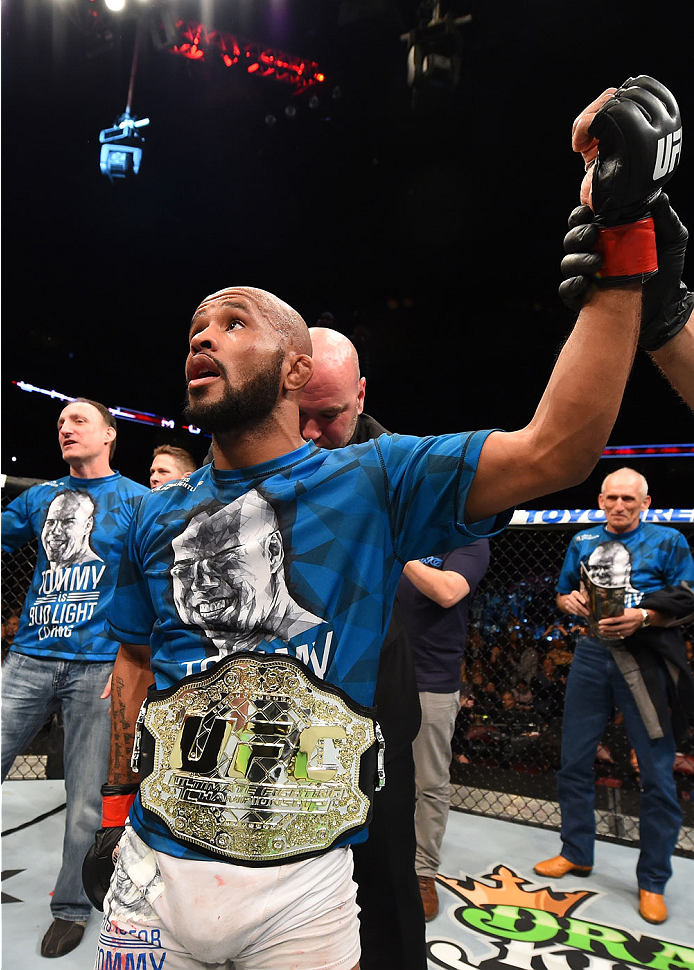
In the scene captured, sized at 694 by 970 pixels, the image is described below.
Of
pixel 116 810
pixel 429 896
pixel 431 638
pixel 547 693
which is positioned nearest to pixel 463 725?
pixel 547 693

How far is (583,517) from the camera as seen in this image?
3758mm

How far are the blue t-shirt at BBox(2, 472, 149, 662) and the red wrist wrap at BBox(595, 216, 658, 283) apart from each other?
2163mm

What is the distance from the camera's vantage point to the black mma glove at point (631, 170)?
889 millimetres

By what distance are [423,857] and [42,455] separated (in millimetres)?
11500

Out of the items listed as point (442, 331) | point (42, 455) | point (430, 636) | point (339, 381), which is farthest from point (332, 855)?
point (42, 455)

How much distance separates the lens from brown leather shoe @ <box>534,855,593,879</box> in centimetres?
315

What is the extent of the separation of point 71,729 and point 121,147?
6755mm

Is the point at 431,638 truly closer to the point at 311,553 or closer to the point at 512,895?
the point at 512,895

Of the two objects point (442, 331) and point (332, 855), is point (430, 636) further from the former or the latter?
point (442, 331)

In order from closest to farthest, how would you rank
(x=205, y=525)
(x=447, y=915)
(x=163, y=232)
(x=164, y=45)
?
1. (x=205, y=525)
2. (x=447, y=915)
3. (x=164, y=45)
4. (x=163, y=232)

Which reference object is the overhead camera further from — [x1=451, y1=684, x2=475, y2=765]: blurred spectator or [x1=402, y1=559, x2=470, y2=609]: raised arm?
[x1=402, y1=559, x2=470, y2=609]: raised arm

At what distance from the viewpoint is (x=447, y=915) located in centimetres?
274

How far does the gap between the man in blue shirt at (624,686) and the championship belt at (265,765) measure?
2216mm

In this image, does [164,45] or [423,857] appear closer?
[423,857]
